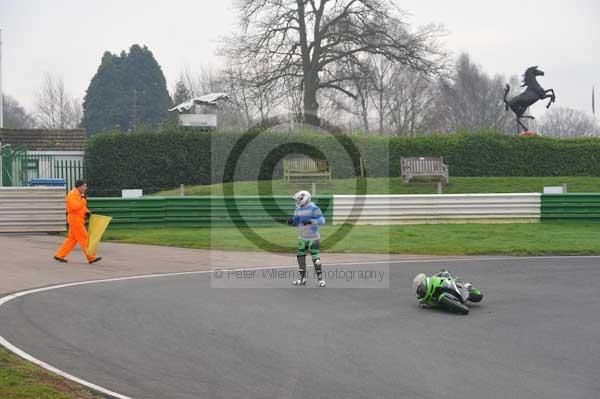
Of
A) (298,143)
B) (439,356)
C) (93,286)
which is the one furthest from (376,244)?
(298,143)

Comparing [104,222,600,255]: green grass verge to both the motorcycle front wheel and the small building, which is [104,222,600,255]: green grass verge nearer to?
the motorcycle front wheel

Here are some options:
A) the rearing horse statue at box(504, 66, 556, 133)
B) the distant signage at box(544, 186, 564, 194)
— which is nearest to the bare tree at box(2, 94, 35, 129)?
the rearing horse statue at box(504, 66, 556, 133)

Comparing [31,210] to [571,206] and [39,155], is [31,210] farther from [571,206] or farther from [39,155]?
[571,206]

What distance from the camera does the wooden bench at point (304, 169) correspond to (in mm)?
32781

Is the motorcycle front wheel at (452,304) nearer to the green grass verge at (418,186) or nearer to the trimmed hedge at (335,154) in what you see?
the green grass verge at (418,186)

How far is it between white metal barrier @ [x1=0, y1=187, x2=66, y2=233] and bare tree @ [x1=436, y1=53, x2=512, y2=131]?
51886mm

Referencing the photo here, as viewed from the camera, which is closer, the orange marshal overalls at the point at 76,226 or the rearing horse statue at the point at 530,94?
the orange marshal overalls at the point at 76,226

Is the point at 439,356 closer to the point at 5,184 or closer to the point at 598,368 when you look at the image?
the point at 598,368

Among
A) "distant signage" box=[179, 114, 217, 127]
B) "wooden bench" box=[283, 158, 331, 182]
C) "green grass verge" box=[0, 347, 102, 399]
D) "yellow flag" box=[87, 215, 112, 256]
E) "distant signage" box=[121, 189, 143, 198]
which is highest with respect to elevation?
"distant signage" box=[179, 114, 217, 127]

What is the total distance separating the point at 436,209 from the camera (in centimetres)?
2503

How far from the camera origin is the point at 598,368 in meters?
8.78

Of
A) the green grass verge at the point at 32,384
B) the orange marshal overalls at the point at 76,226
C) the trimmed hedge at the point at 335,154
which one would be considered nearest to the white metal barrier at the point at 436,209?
the orange marshal overalls at the point at 76,226

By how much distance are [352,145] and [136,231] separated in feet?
50.6

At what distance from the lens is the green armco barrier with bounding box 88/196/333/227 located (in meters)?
24.8
